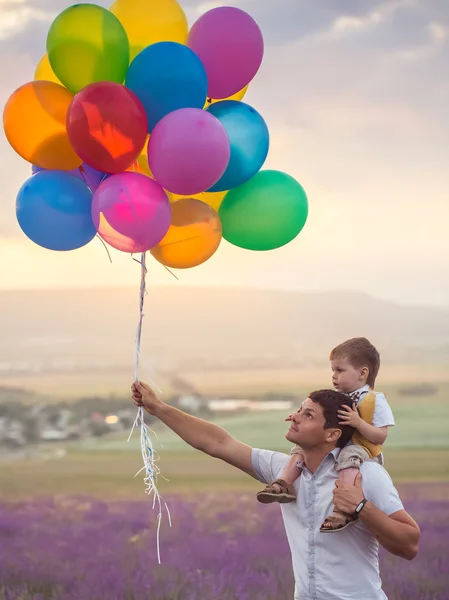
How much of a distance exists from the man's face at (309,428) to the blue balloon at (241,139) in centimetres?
68

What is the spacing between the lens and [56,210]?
2189mm

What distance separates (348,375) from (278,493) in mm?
572

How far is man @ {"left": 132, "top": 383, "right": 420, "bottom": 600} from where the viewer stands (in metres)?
1.87

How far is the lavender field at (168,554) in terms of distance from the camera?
379 cm

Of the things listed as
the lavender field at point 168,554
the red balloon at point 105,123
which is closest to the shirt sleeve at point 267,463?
the red balloon at point 105,123

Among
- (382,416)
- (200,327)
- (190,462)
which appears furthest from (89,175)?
(190,462)

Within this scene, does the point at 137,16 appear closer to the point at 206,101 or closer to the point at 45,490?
the point at 206,101

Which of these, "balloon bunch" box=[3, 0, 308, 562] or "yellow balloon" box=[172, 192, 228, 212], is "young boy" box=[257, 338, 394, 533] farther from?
"yellow balloon" box=[172, 192, 228, 212]

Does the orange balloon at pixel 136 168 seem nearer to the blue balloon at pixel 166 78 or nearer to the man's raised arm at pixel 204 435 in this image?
the blue balloon at pixel 166 78

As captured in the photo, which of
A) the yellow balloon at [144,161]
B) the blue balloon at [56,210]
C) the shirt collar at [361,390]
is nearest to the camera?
the blue balloon at [56,210]

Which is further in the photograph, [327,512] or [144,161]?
[144,161]

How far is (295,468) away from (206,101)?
1055 mm

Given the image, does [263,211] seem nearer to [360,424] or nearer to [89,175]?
[89,175]

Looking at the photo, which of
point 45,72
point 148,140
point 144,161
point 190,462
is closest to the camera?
point 148,140
